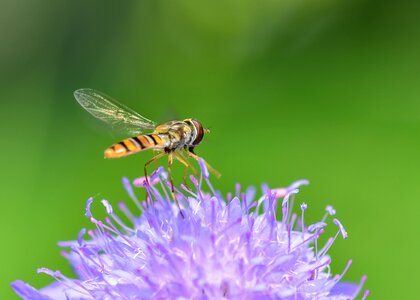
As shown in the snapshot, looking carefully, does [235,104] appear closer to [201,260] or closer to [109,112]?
[109,112]

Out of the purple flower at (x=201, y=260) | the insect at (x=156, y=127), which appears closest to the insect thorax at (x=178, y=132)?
the insect at (x=156, y=127)

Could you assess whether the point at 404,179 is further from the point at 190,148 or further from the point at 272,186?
the point at 190,148

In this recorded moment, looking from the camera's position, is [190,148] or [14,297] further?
[14,297]

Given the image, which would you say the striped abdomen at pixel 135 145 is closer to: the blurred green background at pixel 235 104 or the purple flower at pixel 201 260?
the purple flower at pixel 201 260

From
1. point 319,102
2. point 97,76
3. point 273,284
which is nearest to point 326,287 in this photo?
point 273,284

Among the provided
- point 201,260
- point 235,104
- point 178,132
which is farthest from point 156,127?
point 235,104
